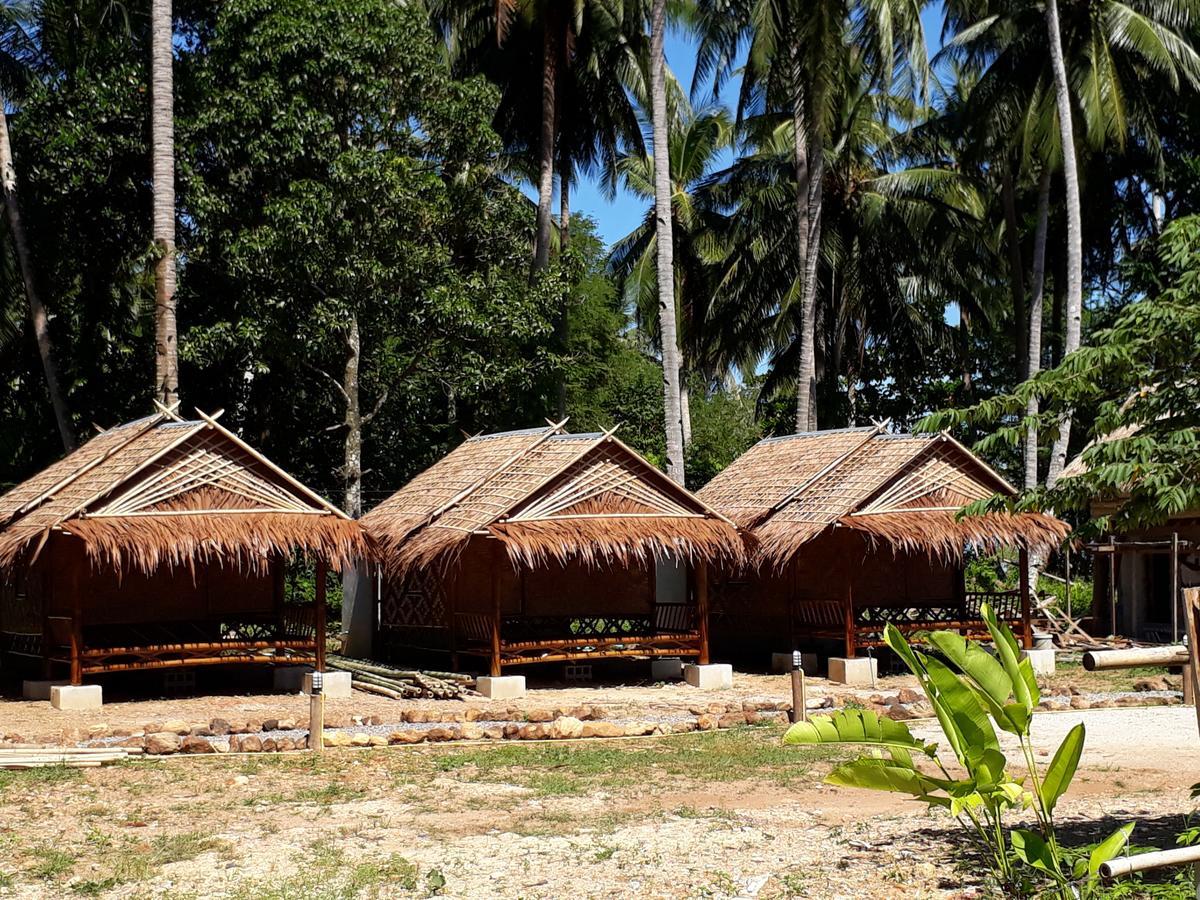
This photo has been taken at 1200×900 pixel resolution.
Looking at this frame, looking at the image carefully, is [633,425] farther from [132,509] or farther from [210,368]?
[132,509]

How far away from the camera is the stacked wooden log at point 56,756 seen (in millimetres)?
11578

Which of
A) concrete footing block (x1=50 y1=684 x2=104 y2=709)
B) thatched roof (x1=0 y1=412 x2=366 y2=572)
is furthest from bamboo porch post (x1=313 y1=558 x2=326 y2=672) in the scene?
concrete footing block (x1=50 y1=684 x2=104 y2=709)

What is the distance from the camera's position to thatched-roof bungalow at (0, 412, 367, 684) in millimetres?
15508

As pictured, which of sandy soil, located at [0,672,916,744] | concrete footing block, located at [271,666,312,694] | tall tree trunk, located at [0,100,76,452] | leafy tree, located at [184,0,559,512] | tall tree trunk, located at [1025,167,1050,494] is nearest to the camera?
sandy soil, located at [0,672,916,744]

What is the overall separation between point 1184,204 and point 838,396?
29.0ft

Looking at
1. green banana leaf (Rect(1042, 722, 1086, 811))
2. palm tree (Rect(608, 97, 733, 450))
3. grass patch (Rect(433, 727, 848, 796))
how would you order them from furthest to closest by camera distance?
palm tree (Rect(608, 97, 733, 450))
grass patch (Rect(433, 727, 848, 796))
green banana leaf (Rect(1042, 722, 1086, 811))

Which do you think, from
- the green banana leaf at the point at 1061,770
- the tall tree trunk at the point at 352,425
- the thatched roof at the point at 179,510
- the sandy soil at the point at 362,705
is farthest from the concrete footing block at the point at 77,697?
the green banana leaf at the point at 1061,770

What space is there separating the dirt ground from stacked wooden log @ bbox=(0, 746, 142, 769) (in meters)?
0.20

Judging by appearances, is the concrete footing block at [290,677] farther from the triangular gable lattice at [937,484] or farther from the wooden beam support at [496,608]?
the triangular gable lattice at [937,484]

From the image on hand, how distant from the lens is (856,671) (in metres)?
18.3

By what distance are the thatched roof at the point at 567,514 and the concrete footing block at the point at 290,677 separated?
1701mm

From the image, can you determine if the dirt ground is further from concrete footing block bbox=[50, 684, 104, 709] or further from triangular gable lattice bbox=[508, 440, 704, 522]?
triangular gable lattice bbox=[508, 440, 704, 522]

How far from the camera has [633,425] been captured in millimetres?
37875

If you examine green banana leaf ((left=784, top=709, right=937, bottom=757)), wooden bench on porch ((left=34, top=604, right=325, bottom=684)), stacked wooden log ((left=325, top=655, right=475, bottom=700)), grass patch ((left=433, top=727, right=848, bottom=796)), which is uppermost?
green banana leaf ((left=784, top=709, right=937, bottom=757))
